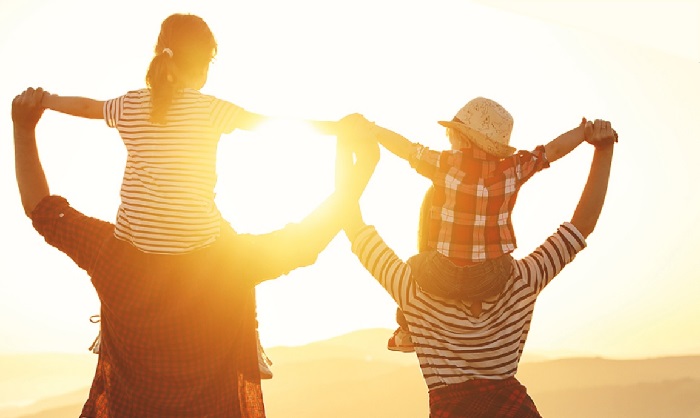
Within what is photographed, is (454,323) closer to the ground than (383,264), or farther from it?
closer to the ground

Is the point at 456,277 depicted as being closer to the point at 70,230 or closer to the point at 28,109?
the point at 70,230

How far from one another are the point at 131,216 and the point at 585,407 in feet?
26.8

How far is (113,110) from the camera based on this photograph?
14.6 feet

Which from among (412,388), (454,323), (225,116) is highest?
(225,116)

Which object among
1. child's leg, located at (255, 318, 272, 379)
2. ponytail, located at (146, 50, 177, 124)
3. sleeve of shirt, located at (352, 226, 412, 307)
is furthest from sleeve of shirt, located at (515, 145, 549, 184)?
ponytail, located at (146, 50, 177, 124)

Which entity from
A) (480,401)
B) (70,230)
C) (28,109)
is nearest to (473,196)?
(480,401)

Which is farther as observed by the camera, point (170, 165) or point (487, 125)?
point (487, 125)

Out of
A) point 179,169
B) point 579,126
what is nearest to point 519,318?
point 579,126

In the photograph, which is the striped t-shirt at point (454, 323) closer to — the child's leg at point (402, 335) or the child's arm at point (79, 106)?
the child's leg at point (402, 335)

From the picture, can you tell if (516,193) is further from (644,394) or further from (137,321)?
(644,394)

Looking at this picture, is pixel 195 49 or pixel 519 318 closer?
pixel 195 49

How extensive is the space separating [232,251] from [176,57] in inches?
38.6

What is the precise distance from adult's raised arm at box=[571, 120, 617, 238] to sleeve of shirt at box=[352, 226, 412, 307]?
1016mm

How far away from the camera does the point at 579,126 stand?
190 inches
